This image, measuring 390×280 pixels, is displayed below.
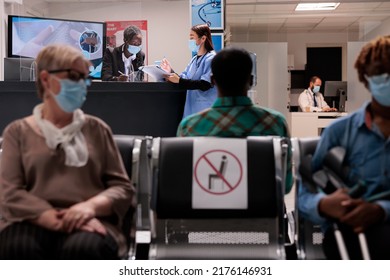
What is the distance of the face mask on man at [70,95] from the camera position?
5.07ft

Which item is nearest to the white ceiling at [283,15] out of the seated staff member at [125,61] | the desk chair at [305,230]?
the seated staff member at [125,61]

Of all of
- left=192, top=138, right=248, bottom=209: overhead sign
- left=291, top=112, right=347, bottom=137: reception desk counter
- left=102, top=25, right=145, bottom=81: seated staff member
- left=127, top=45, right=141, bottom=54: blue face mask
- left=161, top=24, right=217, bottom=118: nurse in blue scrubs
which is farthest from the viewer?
left=127, top=45, right=141, bottom=54: blue face mask

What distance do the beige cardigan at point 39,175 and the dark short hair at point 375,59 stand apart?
834 millimetres

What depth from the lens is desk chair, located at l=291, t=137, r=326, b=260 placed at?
1.73m

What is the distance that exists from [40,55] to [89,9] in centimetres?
653

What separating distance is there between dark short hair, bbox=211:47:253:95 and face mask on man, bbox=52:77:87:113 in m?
0.55

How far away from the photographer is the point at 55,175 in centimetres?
156

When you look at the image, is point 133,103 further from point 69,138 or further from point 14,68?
point 69,138

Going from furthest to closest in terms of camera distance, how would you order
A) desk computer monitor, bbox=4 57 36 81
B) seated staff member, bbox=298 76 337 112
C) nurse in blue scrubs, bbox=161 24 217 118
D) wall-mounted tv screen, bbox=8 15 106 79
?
seated staff member, bbox=298 76 337 112 < desk computer monitor, bbox=4 57 36 81 < nurse in blue scrubs, bbox=161 24 217 118 < wall-mounted tv screen, bbox=8 15 106 79

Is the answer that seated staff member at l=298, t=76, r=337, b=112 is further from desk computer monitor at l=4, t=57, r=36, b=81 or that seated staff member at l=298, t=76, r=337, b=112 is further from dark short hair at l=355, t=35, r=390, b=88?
dark short hair at l=355, t=35, r=390, b=88

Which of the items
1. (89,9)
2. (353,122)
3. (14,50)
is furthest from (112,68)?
(89,9)

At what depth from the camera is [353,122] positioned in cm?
157

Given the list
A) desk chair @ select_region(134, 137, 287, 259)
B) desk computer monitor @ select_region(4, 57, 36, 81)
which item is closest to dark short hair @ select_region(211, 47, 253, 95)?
desk chair @ select_region(134, 137, 287, 259)

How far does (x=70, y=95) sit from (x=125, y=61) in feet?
7.64
